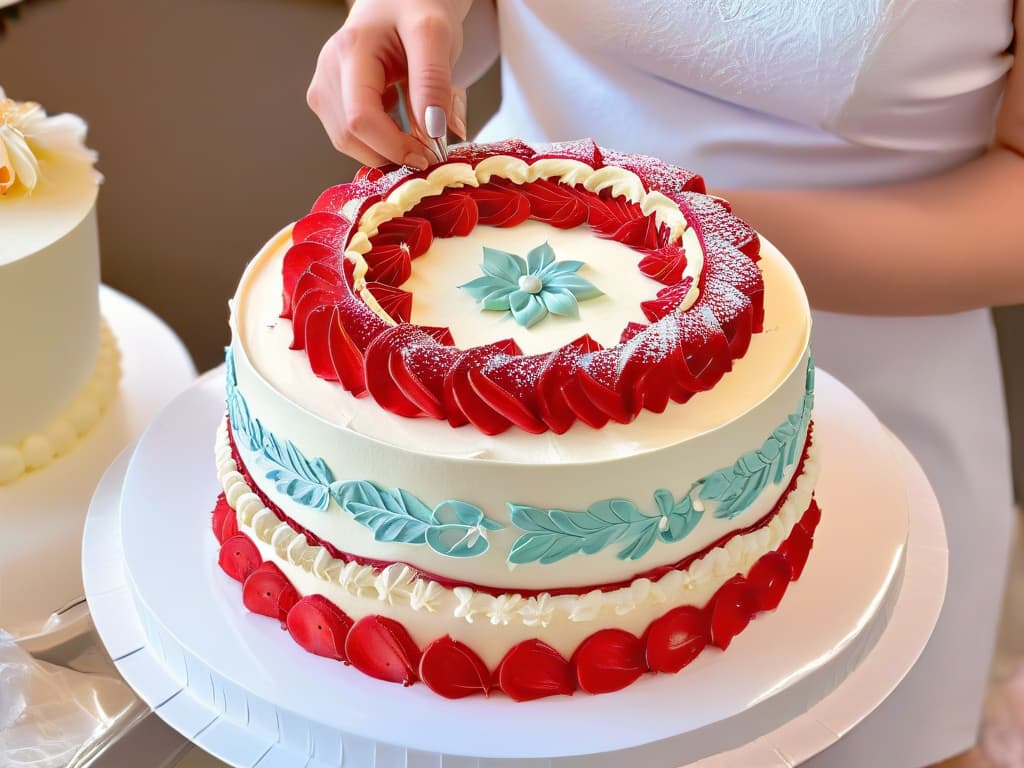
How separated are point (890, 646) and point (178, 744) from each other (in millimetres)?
832

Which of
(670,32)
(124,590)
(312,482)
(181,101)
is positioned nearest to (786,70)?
(670,32)

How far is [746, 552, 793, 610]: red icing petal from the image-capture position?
4.17 feet

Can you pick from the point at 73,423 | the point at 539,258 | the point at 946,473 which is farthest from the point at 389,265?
the point at 946,473

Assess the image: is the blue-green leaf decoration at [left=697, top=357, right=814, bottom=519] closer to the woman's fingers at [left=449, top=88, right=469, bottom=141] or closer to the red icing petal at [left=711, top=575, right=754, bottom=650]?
the red icing petal at [left=711, top=575, right=754, bottom=650]

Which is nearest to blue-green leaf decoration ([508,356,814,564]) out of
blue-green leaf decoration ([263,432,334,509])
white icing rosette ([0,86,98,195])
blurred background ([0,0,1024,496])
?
blue-green leaf decoration ([263,432,334,509])

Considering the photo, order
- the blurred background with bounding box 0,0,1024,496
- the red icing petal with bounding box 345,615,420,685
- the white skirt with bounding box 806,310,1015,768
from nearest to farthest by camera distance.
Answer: the red icing petal with bounding box 345,615,420,685
the white skirt with bounding box 806,310,1015,768
the blurred background with bounding box 0,0,1024,496

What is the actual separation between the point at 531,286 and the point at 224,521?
1.51 ft

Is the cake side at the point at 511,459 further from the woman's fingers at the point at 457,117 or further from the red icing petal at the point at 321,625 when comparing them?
the woman's fingers at the point at 457,117

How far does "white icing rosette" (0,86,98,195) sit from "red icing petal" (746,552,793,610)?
3.83 ft

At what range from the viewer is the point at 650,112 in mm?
1794

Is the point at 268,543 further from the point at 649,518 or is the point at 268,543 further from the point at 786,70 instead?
the point at 786,70

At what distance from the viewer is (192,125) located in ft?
13.3

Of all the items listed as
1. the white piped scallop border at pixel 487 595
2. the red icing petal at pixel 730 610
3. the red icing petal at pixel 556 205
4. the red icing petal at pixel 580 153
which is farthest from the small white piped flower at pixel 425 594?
the red icing petal at pixel 580 153

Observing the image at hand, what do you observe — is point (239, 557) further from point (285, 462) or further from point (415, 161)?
point (415, 161)
